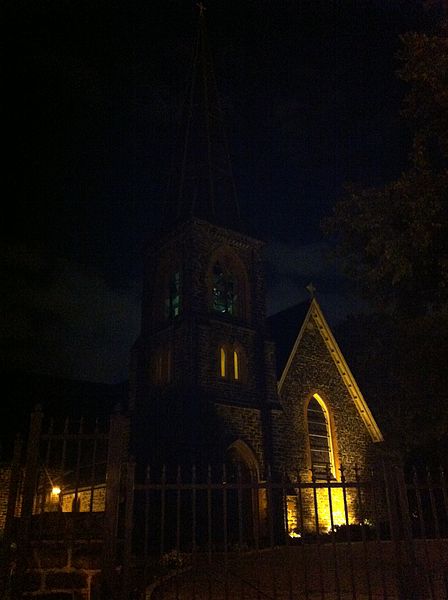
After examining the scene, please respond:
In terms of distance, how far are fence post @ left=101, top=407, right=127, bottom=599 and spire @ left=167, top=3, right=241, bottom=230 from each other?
17824 millimetres

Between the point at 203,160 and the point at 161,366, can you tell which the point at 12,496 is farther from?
the point at 203,160

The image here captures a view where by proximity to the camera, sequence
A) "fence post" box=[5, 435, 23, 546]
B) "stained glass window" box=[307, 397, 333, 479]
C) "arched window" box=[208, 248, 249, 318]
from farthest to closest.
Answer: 1. "arched window" box=[208, 248, 249, 318]
2. "stained glass window" box=[307, 397, 333, 479]
3. "fence post" box=[5, 435, 23, 546]

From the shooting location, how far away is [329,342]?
26.7m

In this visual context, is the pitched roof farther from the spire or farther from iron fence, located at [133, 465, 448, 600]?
iron fence, located at [133, 465, 448, 600]

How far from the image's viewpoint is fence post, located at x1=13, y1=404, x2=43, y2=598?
6477mm

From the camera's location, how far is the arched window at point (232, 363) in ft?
74.3

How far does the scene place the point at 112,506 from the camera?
6875 mm

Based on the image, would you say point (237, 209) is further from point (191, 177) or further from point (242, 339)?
point (242, 339)

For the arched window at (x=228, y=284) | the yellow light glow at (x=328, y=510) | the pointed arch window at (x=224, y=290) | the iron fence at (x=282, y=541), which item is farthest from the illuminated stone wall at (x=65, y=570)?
the pointed arch window at (x=224, y=290)

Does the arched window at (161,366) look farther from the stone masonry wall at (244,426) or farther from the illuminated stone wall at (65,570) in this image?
the illuminated stone wall at (65,570)

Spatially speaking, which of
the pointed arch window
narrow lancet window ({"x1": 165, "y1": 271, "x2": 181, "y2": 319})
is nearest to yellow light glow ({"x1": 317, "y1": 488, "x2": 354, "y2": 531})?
the pointed arch window

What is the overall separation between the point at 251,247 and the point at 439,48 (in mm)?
15126

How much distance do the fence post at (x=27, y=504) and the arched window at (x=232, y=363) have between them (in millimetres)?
15435

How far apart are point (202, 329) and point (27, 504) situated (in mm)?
Answer: 15538
